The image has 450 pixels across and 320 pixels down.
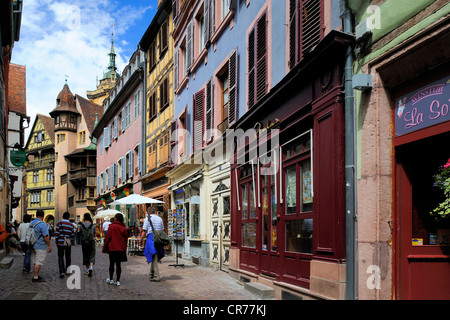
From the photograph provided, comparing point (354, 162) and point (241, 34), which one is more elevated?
point (241, 34)

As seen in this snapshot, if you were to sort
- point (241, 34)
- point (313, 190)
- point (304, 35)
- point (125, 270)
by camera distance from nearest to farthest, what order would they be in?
point (313, 190) < point (304, 35) < point (241, 34) < point (125, 270)

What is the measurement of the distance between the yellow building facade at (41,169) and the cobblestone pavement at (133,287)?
168 ft

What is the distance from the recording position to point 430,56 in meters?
5.86

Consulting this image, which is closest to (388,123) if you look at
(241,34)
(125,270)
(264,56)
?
(264,56)

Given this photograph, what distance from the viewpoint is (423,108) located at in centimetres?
603

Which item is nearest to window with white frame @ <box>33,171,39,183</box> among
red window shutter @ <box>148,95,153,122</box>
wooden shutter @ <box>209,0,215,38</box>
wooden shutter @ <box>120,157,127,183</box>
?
wooden shutter @ <box>120,157,127,183</box>

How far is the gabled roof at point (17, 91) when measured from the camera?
3203 centimetres

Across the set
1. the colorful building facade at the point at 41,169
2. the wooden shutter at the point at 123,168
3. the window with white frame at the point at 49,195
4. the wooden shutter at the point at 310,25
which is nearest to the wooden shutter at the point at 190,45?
the wooden shutter at the point at 310,25

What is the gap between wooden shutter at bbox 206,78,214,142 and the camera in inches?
613

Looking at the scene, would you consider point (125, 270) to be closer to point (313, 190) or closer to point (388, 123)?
point (313, 190)

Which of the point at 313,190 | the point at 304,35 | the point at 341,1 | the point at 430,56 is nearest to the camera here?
the point at 430,56

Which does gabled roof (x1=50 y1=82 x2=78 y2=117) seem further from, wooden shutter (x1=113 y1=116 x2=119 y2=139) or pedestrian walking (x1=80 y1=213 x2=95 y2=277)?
pedestrian walking (x1=80 y1=213 x2=95 y2=277)

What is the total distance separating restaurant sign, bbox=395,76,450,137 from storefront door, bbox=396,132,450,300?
224 mm
